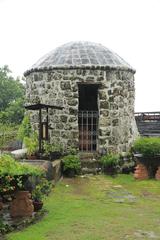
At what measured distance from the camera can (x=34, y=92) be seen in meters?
16.2

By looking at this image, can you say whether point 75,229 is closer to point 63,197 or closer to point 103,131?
point 63,197

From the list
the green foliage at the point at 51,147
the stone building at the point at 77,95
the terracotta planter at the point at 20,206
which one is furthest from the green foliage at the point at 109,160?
the terracotta planter at the point at 20,206

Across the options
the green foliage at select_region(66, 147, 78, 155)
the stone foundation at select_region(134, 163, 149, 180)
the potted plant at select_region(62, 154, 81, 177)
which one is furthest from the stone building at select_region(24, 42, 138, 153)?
the stone foundation at select_region(134, 163, 149, 180)

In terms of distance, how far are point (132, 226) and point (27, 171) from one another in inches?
78.4

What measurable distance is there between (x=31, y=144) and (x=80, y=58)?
319cm

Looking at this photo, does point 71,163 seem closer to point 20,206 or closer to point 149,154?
point 149,154

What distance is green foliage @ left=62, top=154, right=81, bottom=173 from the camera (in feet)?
48.0

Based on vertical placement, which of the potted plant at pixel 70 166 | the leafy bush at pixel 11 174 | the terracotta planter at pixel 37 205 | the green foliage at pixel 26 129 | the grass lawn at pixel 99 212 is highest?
the green foliage at pixel 26 129

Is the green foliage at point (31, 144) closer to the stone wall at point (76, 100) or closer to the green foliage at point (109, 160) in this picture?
the stone wall at point (76, 100)

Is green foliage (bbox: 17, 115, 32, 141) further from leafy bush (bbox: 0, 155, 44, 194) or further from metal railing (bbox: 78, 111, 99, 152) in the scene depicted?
leafy bush (bbox: 0, 155, 44, 194)

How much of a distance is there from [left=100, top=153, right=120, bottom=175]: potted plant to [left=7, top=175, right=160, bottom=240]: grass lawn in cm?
124

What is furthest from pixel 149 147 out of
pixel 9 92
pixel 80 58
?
pixel 9 92

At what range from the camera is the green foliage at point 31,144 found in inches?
580

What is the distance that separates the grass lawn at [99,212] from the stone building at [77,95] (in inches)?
84.2
